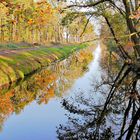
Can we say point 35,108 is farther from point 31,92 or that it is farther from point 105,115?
point 31,92

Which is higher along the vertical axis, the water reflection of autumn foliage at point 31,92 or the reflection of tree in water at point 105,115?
the reflection of tree in water at point 105,115

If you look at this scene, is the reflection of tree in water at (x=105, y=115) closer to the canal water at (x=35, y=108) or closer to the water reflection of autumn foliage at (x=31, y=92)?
the canal water at (x=35, y=108)

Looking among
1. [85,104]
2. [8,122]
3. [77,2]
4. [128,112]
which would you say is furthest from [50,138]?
[77,2]

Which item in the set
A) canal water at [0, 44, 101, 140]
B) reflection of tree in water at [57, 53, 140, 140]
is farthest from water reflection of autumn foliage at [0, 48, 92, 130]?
reflection of tree in water at [57, 53, 140, 140]

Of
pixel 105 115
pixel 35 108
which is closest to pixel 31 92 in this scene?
pixel 35 108

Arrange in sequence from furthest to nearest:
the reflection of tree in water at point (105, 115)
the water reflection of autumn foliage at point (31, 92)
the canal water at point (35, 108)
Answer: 1. the water reflection of autumn foliage at point (31, 92)
2. the canal water at point (35, 108)
3. the reflection of tree in water at point (105, 115)

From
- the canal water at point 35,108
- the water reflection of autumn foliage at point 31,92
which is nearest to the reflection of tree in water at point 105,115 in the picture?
the canal water at point 35,108

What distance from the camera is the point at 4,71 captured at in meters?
31.1

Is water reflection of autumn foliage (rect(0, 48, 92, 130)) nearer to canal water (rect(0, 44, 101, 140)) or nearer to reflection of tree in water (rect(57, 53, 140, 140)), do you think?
canal water (rect(0, 44, 101, 140))

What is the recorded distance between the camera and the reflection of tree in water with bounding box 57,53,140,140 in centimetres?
1619

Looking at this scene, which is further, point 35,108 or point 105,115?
point 35,108

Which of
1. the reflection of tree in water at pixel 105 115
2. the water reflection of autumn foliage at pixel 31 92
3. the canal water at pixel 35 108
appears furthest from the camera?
the water reflection of autumn foliage at pixel 31 92

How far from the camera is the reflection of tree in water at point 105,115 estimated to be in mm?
16188

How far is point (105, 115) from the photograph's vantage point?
770 inches
